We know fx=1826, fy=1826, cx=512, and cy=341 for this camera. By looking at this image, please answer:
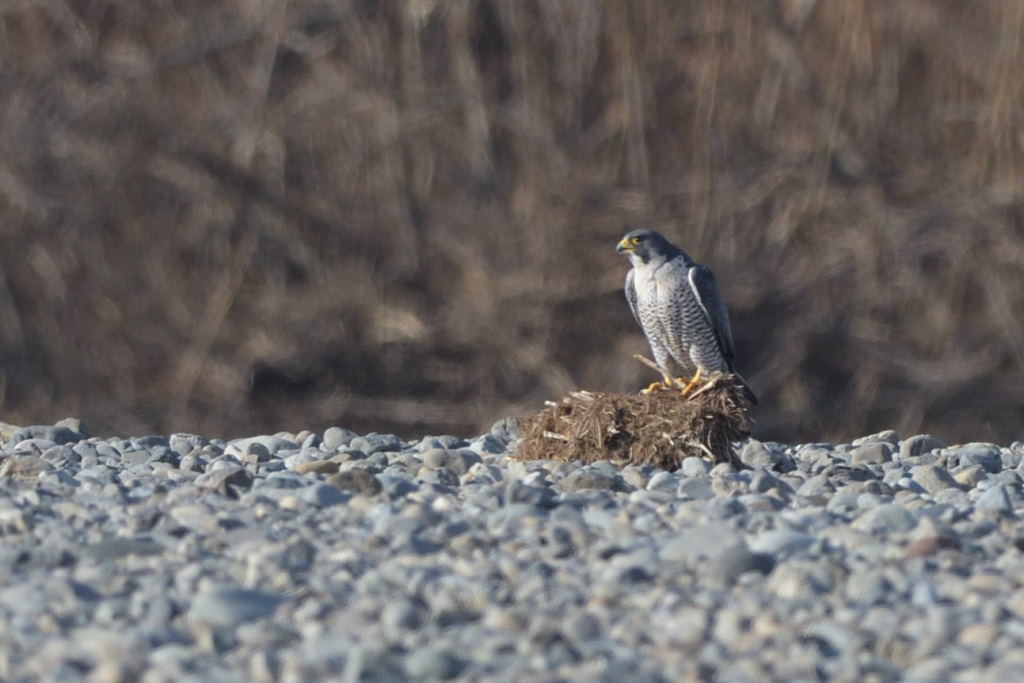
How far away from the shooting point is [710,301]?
680cm

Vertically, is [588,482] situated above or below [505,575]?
above

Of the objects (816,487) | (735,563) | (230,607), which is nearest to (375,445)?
(816,487)

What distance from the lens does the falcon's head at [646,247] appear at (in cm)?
692

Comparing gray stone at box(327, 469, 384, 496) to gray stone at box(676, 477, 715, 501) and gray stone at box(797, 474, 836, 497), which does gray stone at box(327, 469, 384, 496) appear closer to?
gray stone at box(676, 477, 715, 501)

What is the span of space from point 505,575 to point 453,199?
7992 mm

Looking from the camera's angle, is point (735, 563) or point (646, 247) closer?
point (735, 563)

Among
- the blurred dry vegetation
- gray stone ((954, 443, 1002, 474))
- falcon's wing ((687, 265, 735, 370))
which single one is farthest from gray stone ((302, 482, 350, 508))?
the blurred dry vegetation

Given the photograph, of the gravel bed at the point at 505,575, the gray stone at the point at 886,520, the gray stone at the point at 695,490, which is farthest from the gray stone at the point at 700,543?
the gray stone at the point at 695,490

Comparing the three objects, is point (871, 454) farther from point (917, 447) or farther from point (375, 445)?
point (375, 445)

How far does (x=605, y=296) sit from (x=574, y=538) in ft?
24.6

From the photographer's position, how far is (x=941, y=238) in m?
11.7

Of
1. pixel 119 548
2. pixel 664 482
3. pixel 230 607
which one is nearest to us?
pixel 230 607

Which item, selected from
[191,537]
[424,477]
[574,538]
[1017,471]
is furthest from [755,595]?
[1017,471]

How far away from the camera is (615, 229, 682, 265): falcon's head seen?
6918 millimetres
